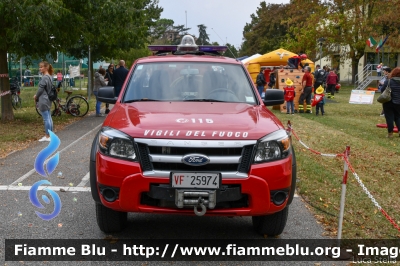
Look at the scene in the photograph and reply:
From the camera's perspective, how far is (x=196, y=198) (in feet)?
14.5

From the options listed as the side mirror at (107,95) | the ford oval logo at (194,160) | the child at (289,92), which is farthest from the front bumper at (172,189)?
the child at (289,92)

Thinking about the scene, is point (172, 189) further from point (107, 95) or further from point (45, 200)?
point (45, 200)

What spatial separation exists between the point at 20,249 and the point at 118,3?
12.2m

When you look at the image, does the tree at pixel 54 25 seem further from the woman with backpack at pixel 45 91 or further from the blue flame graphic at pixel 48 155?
the blue flame graphic at pixel 48 155

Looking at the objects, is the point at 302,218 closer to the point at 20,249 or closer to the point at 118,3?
the point at 20,249

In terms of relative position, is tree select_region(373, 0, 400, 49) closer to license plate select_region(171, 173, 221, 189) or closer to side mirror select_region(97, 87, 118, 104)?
side mirror select_region(97, 87, 118, 104)

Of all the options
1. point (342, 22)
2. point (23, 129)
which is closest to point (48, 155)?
point (23, 129)

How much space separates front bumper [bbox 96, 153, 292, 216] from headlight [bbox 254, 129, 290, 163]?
0.06 metres

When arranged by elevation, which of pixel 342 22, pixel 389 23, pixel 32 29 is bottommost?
pixel 32 29

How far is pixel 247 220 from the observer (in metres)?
5.98

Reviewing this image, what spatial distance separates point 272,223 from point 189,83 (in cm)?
194

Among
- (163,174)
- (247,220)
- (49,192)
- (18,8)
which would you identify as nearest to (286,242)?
(247,220)

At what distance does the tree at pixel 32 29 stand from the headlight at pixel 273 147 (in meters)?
9.49

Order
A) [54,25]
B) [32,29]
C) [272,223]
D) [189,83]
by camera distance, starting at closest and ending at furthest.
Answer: [272,223] < [189,83] < [54,25] < [32,29]
